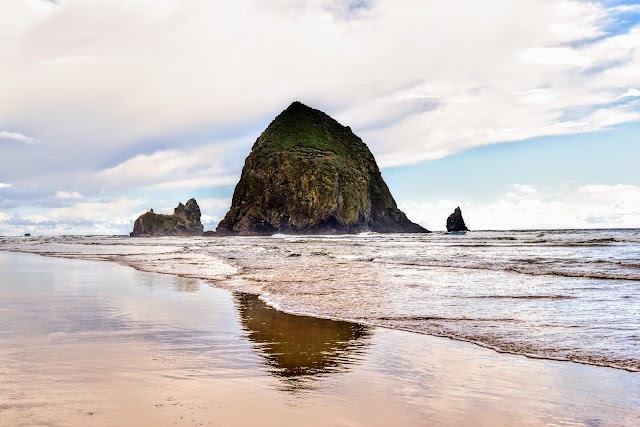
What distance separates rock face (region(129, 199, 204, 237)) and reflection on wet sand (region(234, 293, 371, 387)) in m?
153

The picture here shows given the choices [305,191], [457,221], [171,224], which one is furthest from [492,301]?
[171,224]

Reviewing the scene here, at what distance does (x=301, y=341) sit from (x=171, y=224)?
521 ft

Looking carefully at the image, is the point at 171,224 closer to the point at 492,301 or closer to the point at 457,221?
the point at 457,221

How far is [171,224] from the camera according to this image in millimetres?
159000

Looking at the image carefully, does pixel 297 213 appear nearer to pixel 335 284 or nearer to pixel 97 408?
pixel 335 284

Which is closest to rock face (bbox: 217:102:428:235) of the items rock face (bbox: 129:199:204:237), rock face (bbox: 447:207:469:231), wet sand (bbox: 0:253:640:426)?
rock face (bbox: 447:207:469:231)

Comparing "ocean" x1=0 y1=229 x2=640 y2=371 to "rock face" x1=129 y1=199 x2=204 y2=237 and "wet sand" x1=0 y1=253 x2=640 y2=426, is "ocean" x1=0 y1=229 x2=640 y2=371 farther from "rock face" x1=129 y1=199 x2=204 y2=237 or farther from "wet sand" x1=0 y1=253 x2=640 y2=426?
"rock face" x1=129 y1=199 x2=204 y2=237

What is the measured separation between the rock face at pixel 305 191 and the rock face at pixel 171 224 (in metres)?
23.7

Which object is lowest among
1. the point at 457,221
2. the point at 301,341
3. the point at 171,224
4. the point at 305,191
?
the point at 301,341

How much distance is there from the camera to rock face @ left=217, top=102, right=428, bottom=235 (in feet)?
430

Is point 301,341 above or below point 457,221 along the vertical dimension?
below

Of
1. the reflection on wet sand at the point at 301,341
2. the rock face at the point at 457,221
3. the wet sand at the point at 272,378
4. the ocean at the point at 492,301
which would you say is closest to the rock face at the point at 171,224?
the rock face at the point at 457,221

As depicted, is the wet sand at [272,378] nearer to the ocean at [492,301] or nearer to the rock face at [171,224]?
the ocean at [492,301]

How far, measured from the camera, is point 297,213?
5172 inches
